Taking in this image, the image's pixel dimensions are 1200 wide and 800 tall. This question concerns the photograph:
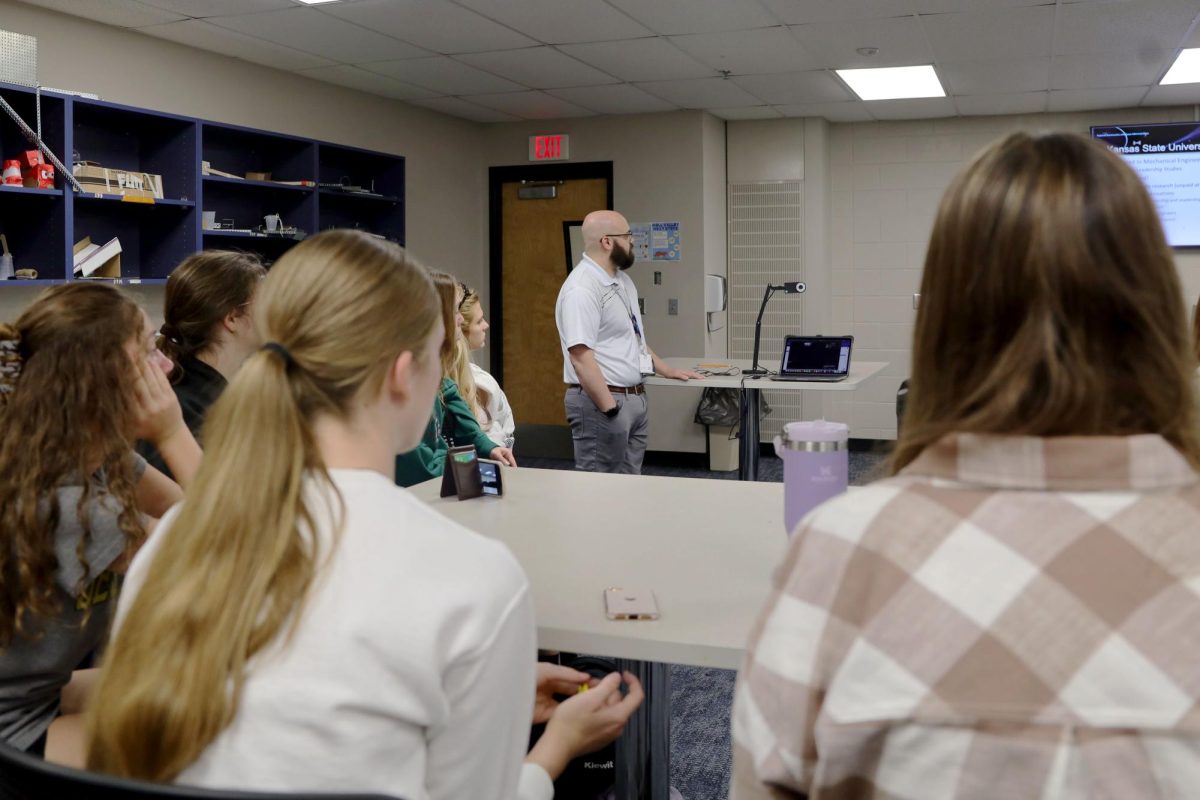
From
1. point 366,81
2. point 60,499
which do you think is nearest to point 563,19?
point 366,81

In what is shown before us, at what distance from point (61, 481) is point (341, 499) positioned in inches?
27.4

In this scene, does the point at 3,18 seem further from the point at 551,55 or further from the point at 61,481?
the point at 61,481

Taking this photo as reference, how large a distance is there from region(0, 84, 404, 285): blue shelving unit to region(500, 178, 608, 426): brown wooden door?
123 cm

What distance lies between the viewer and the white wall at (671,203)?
707 centimetres

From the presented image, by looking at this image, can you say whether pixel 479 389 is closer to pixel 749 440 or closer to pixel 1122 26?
pixel 749 440

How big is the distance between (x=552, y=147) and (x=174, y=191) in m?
2.95

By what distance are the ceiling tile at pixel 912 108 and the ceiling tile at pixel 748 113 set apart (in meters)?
0.64

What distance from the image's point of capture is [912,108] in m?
6.98

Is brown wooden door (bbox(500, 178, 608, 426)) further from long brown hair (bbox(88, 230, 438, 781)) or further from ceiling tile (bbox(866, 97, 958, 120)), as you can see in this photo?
long brown hair (bbox(88, 230, 438, 781))

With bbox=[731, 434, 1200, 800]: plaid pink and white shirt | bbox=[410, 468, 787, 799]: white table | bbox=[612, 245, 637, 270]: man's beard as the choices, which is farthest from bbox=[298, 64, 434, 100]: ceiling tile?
bbox=[731, 434, 1200, 800]: plaid pink and white shirt

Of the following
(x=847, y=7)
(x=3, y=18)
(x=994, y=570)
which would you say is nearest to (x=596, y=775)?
(x=994, y=570)

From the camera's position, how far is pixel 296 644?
0.89m

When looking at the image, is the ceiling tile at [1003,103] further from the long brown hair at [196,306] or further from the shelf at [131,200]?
the long brown hair at [196,306]

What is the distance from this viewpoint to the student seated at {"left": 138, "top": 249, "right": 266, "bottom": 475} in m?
2.33
